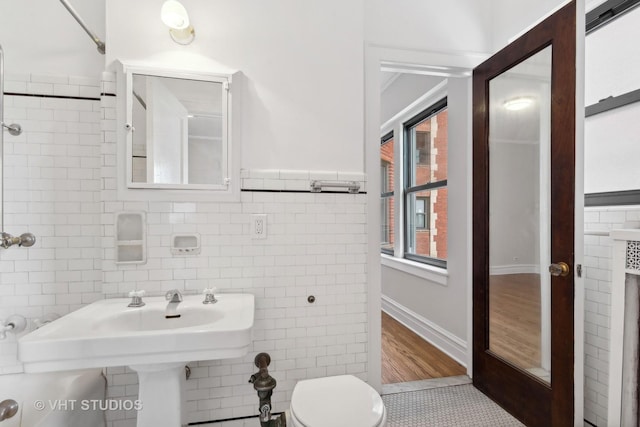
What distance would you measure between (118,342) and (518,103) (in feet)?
7.45

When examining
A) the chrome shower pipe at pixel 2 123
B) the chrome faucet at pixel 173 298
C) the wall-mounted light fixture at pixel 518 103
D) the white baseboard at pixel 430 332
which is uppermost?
the wall-mounted light fixture at pixel 518 103

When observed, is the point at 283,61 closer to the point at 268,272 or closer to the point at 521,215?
the point at 268,272

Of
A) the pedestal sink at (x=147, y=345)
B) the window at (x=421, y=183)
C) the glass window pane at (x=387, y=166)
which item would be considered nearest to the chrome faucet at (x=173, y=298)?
the pedestal sink at (x=147, y=345)

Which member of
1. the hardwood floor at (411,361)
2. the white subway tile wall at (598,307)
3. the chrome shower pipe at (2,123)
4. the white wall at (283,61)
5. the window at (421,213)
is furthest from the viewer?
the window at (421,213)

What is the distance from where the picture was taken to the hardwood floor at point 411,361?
84.0 inches

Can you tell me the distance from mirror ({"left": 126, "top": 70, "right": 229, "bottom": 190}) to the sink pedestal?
85 cm

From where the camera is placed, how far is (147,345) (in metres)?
1.06

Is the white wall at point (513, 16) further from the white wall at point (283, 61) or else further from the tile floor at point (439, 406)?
the tile floor at point (439, 406)

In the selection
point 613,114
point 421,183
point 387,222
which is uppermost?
point 613,114

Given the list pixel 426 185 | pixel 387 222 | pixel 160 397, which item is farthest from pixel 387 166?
pixel 160 397

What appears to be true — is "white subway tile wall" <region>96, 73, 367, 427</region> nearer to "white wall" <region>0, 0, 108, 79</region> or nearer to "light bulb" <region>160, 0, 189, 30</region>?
"white wall" <region>0, 0, 108, 79</region>

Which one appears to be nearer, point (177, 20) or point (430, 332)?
point (177, 20)

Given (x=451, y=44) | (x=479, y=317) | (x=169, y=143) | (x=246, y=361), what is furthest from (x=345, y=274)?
(x=451, y=44)

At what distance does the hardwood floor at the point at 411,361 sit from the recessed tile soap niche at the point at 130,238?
176cm
